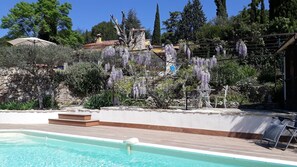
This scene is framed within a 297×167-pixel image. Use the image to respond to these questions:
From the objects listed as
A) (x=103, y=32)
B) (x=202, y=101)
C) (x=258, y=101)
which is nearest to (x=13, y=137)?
(x=202, y=101)

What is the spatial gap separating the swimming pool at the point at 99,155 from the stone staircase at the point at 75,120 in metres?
1.40

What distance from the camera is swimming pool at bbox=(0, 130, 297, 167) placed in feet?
16.6

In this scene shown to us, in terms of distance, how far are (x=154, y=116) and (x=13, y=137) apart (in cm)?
372

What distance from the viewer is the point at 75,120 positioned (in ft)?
30.3

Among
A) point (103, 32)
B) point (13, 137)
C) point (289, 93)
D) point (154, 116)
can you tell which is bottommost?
point (13, 137)

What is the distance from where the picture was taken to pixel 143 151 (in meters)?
6.02

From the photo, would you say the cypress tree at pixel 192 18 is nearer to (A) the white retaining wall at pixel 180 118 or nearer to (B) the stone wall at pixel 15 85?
(B) the stone wall at pixel 15 85

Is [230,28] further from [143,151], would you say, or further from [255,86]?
[143,151]

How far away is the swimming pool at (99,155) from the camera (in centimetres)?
506

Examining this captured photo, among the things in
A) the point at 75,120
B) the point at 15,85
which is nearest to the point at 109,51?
the point at 75,120

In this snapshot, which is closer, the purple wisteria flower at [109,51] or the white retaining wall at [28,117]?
the white retaining wall at [28,117]

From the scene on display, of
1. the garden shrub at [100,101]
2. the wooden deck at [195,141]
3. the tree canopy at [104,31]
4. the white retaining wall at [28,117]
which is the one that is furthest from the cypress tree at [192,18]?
the wooden deck at [195,141]

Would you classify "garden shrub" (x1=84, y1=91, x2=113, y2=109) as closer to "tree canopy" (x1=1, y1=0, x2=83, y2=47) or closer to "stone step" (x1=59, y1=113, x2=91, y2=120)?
"stone step" (x1=59, y1=113, x2=91, y2=120)

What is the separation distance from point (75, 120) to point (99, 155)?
10.9ft
